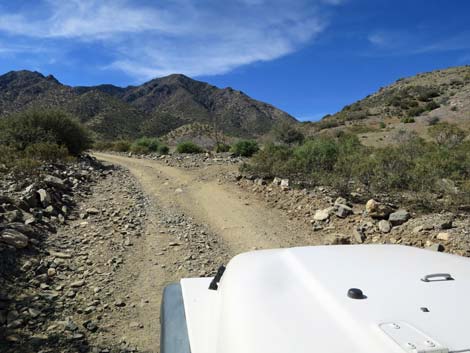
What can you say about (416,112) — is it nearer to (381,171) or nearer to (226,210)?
(381,171)

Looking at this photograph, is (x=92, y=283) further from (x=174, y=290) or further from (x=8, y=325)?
(x=174, y=290)

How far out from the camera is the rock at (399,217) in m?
7.37

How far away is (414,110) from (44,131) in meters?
34.3

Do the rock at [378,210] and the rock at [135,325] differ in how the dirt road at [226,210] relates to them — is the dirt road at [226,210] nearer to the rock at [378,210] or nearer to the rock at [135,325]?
the rock at [378,210]

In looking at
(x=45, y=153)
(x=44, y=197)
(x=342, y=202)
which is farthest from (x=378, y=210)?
(x=45, y=153)

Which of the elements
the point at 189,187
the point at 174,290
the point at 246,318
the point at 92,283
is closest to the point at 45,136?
the point at 189,187

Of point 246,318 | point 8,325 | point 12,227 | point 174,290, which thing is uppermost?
point 246,318

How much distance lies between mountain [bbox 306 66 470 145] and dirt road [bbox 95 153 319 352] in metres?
18.5

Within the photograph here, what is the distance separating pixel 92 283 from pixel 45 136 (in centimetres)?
1150

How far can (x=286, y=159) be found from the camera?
1177 centimetres

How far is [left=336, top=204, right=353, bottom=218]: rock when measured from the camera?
8.08 metres

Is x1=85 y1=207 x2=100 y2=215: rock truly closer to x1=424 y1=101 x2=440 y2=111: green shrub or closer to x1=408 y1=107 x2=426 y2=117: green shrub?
x1=408 y1=107 x2=426 y2=117: green shrub

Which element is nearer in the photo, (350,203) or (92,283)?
(92,283)

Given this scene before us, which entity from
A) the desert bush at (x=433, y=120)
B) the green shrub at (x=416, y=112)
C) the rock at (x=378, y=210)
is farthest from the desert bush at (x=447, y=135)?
the green shrub at (x=416, y=112)
